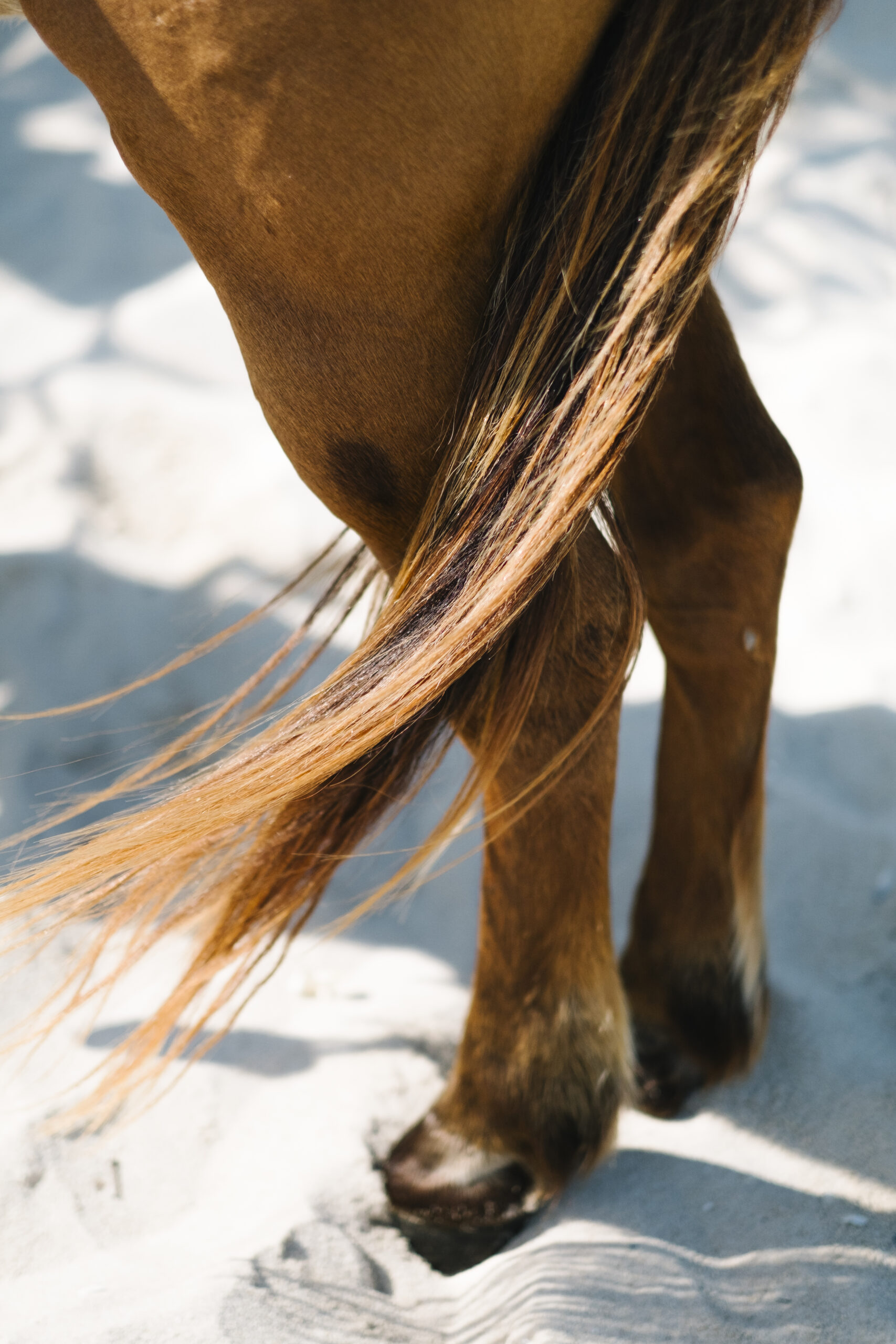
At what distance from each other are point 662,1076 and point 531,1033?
0.21m

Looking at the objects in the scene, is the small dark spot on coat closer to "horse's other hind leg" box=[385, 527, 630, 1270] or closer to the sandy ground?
"horse's other hind leg" box=[385, 527, 630, 1270]

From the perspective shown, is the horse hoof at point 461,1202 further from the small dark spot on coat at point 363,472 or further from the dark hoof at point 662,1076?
the small dark spot on coat at point 363,472

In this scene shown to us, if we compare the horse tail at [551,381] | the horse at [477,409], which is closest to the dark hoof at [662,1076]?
the horse at [477,409]

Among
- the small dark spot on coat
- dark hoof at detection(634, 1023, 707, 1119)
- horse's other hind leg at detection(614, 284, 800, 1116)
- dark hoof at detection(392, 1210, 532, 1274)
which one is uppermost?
the small dark spot on coat

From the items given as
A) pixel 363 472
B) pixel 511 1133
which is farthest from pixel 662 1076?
pixel 363 472

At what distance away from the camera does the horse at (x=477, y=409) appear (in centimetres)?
48

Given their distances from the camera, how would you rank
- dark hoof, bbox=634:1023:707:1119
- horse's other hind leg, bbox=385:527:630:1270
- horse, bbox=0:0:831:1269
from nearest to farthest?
1. horse, bbox=0:0:831:1269
2. horse's other hind leg, bbox=385:527:630:1270
3. dark hoof, bbox=634:1023:707:1119

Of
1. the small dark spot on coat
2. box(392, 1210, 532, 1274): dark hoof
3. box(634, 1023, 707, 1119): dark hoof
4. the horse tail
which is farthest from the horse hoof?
the small dark spot on coat

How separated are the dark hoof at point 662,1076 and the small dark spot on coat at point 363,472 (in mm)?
565

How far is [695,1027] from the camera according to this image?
95cm

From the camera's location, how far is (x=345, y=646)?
1438 mm

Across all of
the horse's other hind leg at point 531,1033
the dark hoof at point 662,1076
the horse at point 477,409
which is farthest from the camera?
the dark hoof at point 662,1076

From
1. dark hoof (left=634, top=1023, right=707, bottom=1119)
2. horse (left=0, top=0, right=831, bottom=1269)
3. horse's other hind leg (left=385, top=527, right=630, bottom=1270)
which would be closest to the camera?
horse (left=0, top=0, right=831, bottom=1269)

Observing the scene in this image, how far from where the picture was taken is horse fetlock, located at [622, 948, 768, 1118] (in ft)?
3.05
